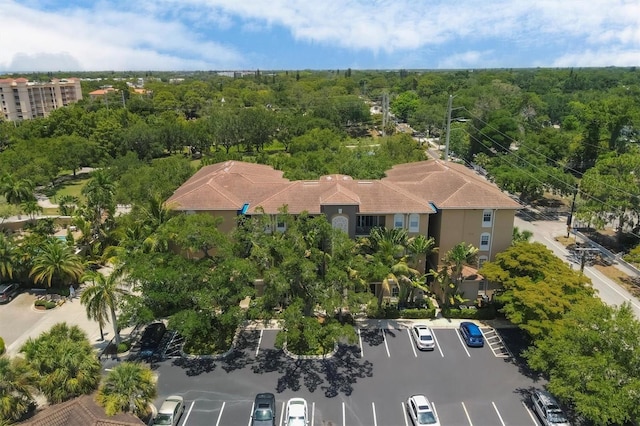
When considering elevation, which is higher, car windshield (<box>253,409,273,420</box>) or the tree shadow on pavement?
car windshield (<box>253,409,273,420</box>)

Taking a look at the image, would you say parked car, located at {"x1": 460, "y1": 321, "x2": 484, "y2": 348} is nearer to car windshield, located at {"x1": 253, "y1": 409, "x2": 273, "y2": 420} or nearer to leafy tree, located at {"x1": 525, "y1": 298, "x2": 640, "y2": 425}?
leafy tree, located at {"x1": 525, "y1": 298, "x2": 640, "y2": 425}

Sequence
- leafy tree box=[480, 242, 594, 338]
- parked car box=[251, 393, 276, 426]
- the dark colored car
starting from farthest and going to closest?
the dark colored car → leafy tree box=[480, 242, 594, 338] → parked car box=[251, 393, 276, 426]

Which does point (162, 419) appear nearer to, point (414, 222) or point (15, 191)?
point (414, 222)

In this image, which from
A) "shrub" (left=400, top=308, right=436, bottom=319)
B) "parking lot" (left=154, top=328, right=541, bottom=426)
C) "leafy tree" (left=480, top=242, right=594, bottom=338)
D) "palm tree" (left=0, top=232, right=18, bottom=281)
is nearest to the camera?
A: "parking lot" (left=154, top=328, right=541, bottom=426)

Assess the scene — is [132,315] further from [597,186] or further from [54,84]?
[54,84]

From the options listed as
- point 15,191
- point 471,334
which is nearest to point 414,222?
point 471,334

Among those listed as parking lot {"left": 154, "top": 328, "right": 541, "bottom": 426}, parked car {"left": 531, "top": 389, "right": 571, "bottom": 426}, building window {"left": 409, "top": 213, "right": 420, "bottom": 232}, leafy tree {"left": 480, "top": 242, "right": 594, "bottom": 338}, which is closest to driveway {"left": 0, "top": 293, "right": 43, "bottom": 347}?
parking lot {"left": 154, "top": 328, "right": 541, "bottom": 426}
